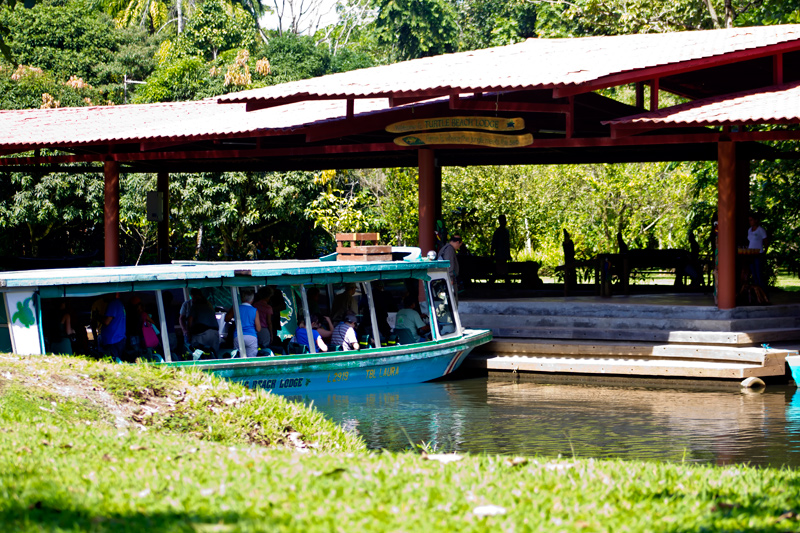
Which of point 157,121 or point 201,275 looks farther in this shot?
point 157,121

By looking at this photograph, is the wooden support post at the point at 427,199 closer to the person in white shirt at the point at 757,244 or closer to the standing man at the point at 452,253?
the standing man at the point at 452,253

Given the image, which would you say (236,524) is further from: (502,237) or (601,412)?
(502,237)

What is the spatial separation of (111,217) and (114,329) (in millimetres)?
7717

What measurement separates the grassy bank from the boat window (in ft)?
25.1

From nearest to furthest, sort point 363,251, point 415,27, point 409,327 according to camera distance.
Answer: point 363,251
point 409,327
point 415,27

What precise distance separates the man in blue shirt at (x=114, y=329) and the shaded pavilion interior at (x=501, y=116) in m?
5.00

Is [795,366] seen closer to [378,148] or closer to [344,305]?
[344,305]

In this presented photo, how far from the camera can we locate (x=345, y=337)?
1405 centimetres

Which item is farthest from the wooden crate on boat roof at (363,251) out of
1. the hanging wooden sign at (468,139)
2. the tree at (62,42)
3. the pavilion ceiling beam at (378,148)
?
the tree at (62,42)

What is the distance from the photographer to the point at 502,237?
20.9 meters

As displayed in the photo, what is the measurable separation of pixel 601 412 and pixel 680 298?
656 cm

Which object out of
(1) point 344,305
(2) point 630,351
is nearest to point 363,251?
(1) point 344,305

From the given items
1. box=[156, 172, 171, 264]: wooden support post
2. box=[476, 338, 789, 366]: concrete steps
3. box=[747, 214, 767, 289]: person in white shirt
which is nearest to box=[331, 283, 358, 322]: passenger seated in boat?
box=[476, 338, 789, 366]: concrete steps

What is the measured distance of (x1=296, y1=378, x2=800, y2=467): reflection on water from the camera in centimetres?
991
